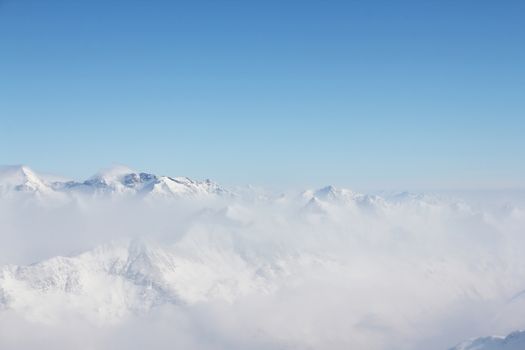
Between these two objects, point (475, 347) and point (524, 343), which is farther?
point (475, 347)
